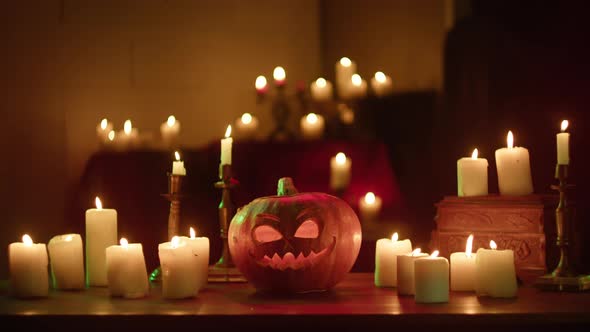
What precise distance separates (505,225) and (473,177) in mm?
133

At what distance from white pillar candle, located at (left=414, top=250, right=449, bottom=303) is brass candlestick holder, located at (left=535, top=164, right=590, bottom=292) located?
28 centimetres

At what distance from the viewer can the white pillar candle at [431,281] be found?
55.9 inches

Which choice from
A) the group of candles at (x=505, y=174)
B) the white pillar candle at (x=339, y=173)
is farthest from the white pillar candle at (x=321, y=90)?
the group of candles at (x=505, y=174)

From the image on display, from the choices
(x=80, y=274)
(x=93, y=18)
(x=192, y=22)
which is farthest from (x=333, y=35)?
(x=80, y=274)

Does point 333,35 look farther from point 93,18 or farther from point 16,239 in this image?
point 16,239

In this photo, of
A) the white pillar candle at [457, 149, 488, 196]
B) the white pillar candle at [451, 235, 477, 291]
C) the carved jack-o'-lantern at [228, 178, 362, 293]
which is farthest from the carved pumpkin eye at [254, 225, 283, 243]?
the white pillar candle at [457, 149, 488, 196]

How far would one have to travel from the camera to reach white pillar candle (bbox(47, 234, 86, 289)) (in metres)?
1.65

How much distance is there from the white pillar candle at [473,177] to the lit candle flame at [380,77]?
18.4 inches

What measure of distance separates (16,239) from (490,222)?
53.2 inches

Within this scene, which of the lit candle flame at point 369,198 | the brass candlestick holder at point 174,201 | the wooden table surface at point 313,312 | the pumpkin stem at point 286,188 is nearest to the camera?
the wooden table surface at point 313,312

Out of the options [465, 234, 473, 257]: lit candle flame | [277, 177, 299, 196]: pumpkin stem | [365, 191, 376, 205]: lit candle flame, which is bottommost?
[465, 234, 473, 257]: lit candle flame

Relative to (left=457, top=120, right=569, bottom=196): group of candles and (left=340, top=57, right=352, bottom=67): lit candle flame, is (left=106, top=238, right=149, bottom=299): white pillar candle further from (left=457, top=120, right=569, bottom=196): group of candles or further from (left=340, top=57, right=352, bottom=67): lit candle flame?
(left=340, top=57, right=352, bottom=67): lit candle flame

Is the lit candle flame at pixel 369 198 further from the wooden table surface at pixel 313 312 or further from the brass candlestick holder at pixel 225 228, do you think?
the wooden table surface at pixel 313 312

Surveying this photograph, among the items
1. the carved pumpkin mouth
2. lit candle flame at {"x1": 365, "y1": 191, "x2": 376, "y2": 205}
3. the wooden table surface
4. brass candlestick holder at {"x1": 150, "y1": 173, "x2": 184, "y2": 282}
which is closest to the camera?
the wooden table surface
